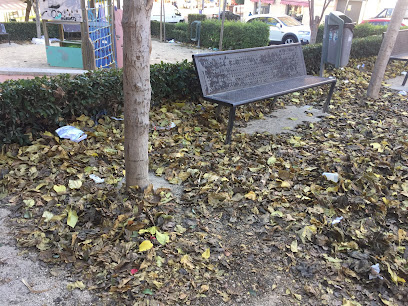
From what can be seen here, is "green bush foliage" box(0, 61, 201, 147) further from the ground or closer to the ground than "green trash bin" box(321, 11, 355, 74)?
closer to the ground

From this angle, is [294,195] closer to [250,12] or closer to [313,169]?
[313,169]

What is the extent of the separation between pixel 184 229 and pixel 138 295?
2.36ft

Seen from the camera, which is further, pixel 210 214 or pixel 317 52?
pixel 317 52

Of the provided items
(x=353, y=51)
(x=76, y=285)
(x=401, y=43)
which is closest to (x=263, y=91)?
(x=76, y=285)

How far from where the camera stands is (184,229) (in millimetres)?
2766

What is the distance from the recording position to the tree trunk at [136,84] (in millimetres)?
→ 2477

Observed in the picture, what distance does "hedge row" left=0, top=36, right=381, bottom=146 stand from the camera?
3660 mm

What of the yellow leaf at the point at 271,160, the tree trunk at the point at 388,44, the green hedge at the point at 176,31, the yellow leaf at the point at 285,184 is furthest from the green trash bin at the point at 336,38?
the green hedge at the point at 176,31

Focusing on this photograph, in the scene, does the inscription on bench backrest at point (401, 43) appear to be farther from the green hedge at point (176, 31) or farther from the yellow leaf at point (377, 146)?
the green hedge at point (176, 31)

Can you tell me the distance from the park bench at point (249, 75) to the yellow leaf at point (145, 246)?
202cm

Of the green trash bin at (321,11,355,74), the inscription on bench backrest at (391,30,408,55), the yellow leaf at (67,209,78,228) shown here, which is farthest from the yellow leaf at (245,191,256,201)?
the inscription on bench backrest at (391,30,408,55)

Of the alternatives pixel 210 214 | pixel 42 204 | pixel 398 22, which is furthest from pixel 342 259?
pixel 398 22

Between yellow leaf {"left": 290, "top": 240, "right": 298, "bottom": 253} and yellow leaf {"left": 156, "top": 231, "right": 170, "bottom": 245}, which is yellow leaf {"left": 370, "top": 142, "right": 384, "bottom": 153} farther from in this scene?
yellow leaf {"left": 156, "top": 231, "right": 170, "bottom": 245}

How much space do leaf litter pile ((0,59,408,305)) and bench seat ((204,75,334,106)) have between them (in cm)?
49
